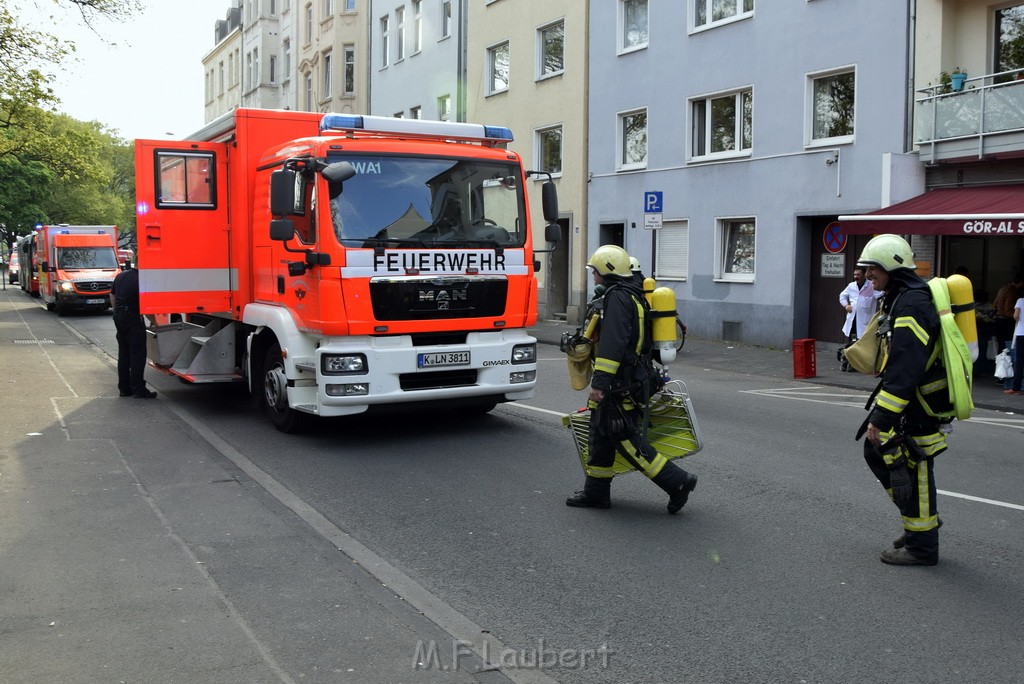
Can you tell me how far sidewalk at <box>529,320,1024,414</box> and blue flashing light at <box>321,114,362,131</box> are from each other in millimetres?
8008

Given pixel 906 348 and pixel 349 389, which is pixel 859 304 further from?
pixel 906 348

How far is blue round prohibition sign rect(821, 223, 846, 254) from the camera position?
19866mm

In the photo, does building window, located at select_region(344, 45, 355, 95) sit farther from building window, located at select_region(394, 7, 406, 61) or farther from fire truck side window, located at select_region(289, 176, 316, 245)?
fire truck side window, located at select_region(289, 176, 316, 245)

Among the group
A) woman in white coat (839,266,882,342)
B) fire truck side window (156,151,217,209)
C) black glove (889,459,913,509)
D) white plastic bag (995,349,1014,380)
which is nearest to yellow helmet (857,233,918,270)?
black glove (889,459,913,509)

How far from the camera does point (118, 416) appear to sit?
1100cm

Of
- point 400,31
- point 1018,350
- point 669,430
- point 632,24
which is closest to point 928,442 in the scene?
point 669,430

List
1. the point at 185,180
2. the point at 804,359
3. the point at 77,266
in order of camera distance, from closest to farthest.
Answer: the point at 185,180 → the point at 804,359 → the point at 77,266

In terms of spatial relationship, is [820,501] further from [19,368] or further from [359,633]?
[19,368]

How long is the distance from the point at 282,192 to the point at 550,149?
71.1 feet

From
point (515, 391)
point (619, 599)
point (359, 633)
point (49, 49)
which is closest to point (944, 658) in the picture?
point (619, 599)

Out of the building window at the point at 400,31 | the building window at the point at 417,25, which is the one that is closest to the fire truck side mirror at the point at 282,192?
the building window at the point at 417,25

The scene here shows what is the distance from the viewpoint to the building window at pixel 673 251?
78.7ft

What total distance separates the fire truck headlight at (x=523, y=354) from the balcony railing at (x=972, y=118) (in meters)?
9.92

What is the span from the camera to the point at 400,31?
38.8 m
